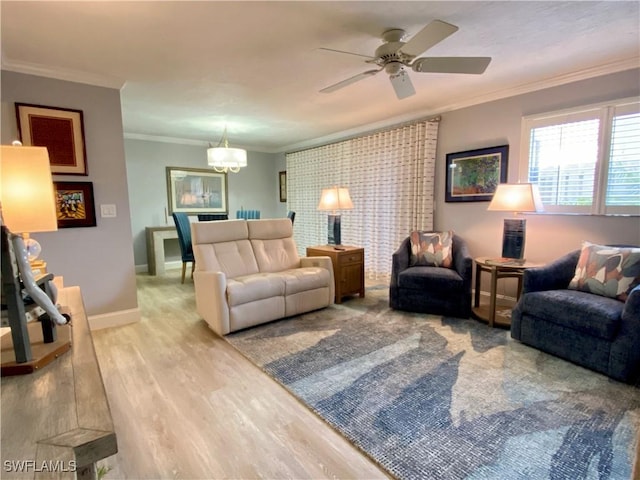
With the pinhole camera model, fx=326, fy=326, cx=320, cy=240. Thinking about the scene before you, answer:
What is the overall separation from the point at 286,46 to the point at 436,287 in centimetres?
250

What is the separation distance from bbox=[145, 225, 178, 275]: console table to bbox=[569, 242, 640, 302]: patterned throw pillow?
17.7ft

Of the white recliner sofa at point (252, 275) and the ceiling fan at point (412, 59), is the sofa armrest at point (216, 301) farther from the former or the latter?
the ceiling fan at point (412, 59)

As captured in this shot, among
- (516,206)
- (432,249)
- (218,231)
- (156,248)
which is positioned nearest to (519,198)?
(516,206)

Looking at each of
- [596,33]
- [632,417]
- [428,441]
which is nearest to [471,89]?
[596,33]

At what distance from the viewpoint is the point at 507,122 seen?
3.48 m

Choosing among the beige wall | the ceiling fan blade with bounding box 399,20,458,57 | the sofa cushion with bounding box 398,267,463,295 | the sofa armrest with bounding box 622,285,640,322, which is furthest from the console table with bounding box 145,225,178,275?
the sofa armrest with bounding box 622,285,640,322

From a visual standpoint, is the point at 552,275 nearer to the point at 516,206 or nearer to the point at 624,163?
the point at 516,206

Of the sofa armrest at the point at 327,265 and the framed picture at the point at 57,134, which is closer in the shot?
the framed picture at the point at 57,134

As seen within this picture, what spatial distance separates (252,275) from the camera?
3346 mm

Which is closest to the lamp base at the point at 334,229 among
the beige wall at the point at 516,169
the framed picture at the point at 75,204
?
the beige wall at the point at 516,169

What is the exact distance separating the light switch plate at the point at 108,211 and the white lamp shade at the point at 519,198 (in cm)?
364

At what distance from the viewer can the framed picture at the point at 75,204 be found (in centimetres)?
286

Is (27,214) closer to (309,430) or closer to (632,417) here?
(309,430)

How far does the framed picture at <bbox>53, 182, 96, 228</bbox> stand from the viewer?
286cm
